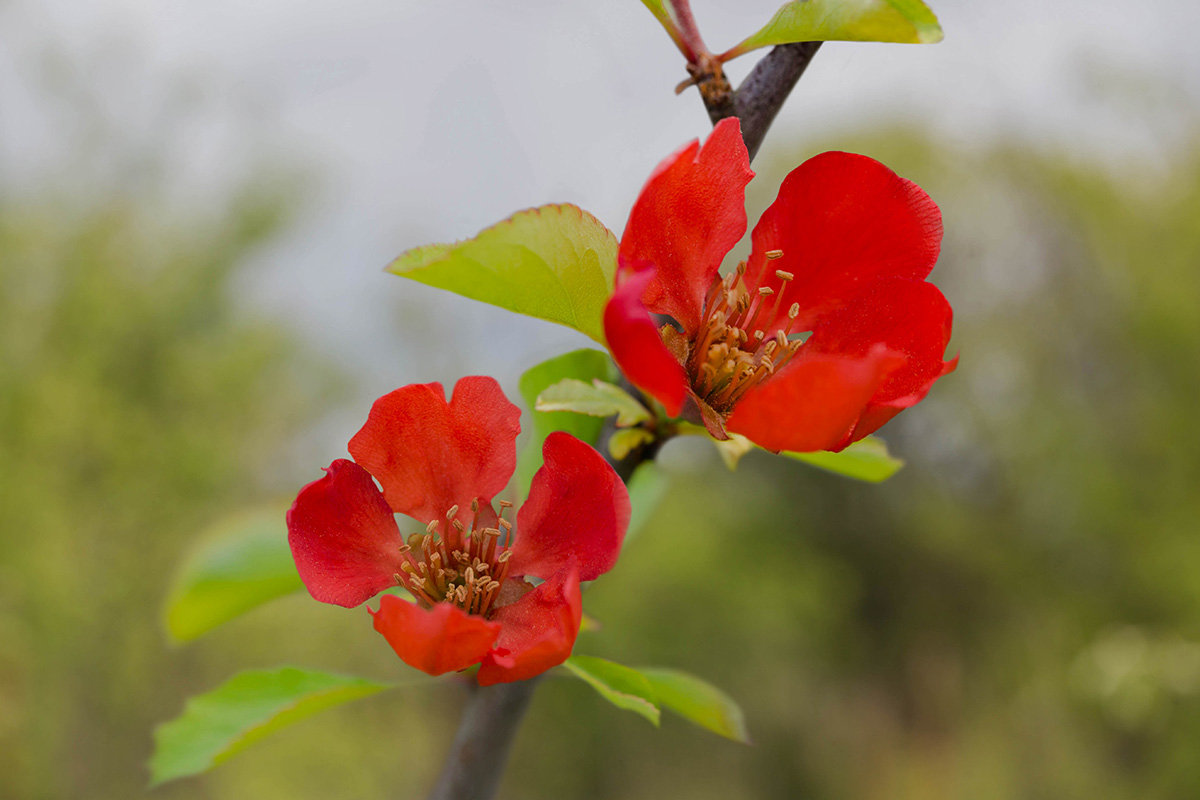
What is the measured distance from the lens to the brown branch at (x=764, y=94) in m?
0.29

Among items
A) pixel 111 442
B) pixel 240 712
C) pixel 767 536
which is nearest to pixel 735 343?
pixel 240 712

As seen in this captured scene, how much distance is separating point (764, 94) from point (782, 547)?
6705 mm

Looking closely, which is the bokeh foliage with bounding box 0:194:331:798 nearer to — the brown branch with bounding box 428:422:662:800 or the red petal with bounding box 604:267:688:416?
the brown branch with bounding box 428:422:662:800

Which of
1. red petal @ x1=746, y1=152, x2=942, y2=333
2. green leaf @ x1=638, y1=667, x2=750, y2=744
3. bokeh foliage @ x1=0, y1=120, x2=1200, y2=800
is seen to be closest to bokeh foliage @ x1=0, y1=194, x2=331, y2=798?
bokeh foliage @ x1=0, y1=120, x2=1200, y2=800

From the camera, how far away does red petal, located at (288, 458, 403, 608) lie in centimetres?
24

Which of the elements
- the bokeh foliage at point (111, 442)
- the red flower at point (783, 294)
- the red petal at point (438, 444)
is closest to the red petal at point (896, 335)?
the red flower at point (783, 294)

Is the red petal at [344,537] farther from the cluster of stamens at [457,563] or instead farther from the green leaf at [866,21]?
the green leaf at [866,21]

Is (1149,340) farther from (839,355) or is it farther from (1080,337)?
(839,355)

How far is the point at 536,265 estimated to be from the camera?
0.23 m

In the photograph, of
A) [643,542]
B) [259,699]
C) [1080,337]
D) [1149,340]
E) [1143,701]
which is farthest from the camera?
[643,542]

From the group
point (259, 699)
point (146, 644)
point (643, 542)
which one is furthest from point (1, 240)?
point (259, 699)

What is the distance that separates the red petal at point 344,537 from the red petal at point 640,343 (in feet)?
0.30

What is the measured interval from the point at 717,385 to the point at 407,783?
5036 mm

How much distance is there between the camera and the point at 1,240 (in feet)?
15.3
